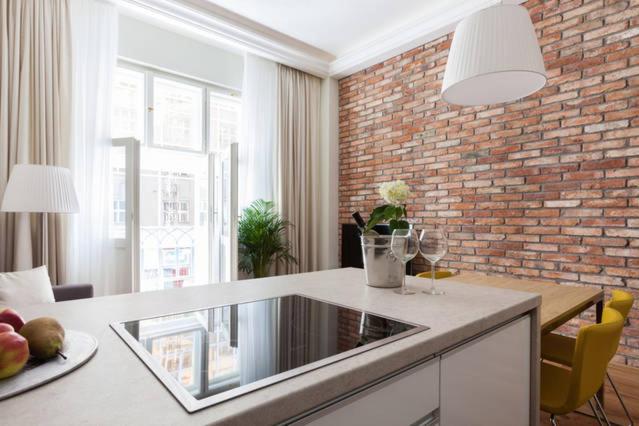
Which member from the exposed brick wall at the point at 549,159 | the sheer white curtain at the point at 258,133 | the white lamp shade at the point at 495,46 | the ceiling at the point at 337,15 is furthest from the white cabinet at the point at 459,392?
the sheer white curtain at the point at 258,133

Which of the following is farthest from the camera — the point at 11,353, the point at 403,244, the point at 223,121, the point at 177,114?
the point at 223,121

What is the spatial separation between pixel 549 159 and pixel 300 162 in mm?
2790

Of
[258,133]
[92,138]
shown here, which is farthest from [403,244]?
[258,133]

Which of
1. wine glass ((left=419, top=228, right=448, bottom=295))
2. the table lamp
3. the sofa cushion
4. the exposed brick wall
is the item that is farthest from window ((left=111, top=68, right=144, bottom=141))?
wine glass ((left=419, top=228, right=448, bottom=295))

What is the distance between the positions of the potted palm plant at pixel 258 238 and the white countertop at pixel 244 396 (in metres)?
2.80

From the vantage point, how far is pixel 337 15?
3.82 metres

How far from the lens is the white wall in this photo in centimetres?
377

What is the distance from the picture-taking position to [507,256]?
10.8 feet

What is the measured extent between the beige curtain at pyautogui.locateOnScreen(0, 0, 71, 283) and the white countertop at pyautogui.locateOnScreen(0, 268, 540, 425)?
2.38m

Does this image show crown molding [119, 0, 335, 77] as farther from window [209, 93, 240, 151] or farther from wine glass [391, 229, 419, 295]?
wine glass [391, 229, 419, 295]

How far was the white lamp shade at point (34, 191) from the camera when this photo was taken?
2381mm

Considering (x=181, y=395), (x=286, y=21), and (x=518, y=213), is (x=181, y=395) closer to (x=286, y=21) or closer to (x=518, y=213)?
(x=518, y=213)

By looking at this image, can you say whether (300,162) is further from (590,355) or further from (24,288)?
(590,355)

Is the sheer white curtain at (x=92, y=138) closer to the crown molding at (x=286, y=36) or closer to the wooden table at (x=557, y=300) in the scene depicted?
the crown molding at (x=286, y=36)
